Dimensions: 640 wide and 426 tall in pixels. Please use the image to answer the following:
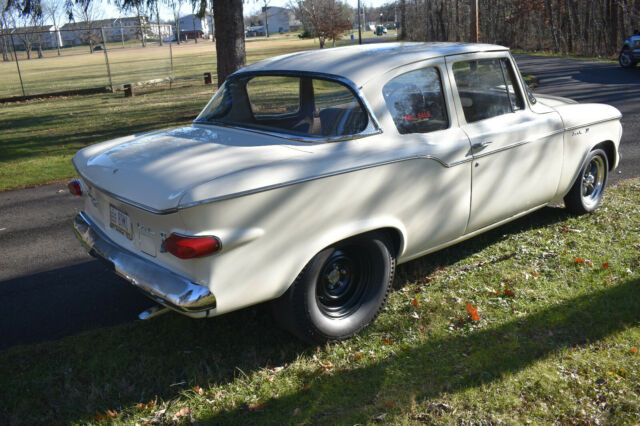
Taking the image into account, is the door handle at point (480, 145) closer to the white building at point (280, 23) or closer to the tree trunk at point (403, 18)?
the tree trunk at point (403, 18)

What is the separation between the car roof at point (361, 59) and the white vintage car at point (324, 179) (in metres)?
0.01

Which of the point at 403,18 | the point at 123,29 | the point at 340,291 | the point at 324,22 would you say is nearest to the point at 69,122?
the point at 340,291

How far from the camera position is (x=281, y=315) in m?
3.23

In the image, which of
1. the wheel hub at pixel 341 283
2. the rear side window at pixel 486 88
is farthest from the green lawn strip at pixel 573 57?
the wheel hub at pixel 341 283

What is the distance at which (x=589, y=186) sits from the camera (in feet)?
17.7

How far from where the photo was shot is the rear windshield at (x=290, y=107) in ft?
11.6

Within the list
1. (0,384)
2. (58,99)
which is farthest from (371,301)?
(58,99)

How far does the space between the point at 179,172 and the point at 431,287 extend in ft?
7.14

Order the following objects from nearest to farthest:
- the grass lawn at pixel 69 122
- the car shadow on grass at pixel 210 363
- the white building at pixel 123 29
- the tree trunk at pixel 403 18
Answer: the car shadow on grass at pixel 210 363 < the grass lawn at pixel 69 122 < the white building at pixel 123 29 < the tree trunk at pixel 403 18

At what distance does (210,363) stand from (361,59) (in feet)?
7.52

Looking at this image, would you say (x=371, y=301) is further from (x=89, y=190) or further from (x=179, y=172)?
(x=89, y=190)

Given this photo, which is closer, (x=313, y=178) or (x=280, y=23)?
(x=313, y=178)

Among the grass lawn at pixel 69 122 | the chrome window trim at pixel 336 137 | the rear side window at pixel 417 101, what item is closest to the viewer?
the chrome window trim at pixel 336 137

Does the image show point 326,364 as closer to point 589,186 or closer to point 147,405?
point 147,405
